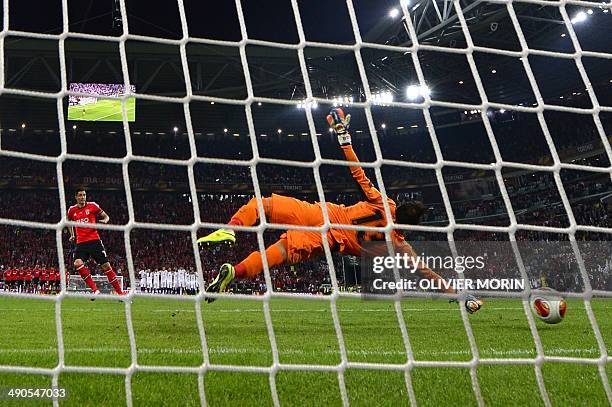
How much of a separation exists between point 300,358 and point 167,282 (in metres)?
14.4

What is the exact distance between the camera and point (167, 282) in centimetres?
1702

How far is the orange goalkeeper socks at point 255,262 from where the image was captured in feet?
14.7

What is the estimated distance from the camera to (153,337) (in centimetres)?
429

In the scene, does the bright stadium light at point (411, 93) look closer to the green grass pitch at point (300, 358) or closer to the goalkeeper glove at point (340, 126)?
the green grass pitch at point (300, 358)

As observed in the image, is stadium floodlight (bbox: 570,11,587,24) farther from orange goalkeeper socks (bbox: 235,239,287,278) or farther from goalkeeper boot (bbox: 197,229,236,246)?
goalkeeper boot (bbox: 197,229,236,246)

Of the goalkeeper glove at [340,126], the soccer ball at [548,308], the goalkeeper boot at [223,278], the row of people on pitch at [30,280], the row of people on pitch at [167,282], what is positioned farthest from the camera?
the row of people on pitch at [167,282]

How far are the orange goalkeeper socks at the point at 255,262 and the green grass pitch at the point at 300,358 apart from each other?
→ 0.50m

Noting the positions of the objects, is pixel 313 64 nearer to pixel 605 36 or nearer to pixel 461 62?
pixel 461 62

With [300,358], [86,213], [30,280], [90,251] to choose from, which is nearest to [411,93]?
[30,280]

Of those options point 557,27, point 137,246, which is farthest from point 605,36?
point 137,246

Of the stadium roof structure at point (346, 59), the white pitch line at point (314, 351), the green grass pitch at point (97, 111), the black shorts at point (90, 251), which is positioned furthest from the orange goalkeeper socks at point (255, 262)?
the green grass pitch at point (97, 111)

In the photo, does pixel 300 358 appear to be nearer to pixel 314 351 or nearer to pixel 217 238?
pixel 314 351

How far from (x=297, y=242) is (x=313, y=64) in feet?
48.3

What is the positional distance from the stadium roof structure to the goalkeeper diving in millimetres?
10767
